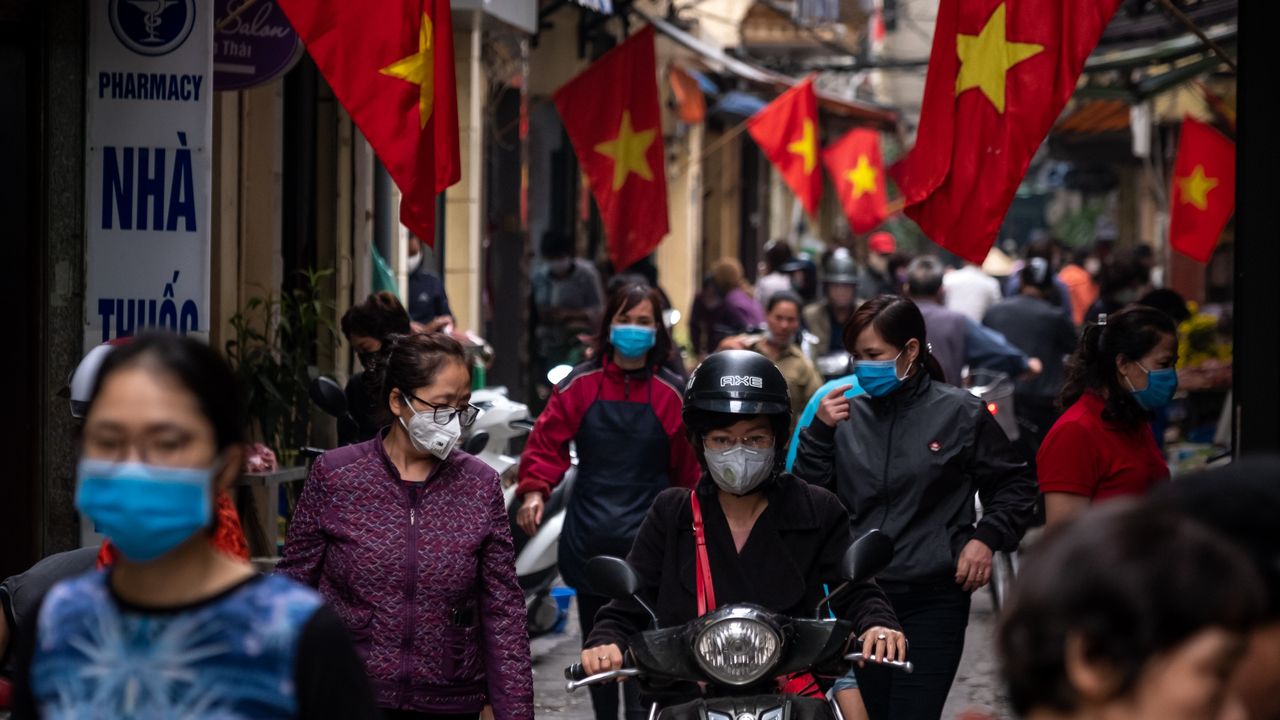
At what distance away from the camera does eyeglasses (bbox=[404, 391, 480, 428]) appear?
5098mm

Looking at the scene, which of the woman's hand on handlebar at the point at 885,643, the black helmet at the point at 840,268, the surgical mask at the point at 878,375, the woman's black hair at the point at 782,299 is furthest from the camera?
the black helmet at the point at 840,268

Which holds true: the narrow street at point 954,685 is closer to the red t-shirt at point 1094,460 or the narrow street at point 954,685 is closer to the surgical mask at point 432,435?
the red t-shirt at point 1094,460

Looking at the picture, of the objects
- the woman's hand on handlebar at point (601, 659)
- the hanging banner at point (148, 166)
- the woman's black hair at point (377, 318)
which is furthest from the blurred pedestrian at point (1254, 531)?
the woman's black hair at point (377, 318)

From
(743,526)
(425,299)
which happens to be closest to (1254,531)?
(743,526)

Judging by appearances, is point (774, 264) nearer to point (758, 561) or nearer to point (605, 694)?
point (605, 694)

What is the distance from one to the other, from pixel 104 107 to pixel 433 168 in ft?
4.46

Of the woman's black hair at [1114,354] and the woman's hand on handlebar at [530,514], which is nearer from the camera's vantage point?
the woman's black hair at [1114,354]

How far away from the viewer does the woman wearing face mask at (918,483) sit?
6164 mm

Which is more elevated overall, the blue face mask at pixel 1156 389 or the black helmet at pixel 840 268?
the black helmet at pixel 840 268

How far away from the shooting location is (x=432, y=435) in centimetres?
506

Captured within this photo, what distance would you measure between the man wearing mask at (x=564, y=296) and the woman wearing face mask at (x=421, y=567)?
12064 millimetres

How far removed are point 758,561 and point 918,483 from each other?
135cm

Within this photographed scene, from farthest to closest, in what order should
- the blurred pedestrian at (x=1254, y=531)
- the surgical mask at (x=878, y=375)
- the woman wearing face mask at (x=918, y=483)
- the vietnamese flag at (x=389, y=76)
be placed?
the vietnamese flag at (x=389, y=76) → the surgical mask at (x=878, y=375) → the woman wearing face mask at (x=918, y=483) → the blurred pedestrian at (x=1254, y=531)

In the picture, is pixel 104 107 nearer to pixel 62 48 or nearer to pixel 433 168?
pixel 62 48
